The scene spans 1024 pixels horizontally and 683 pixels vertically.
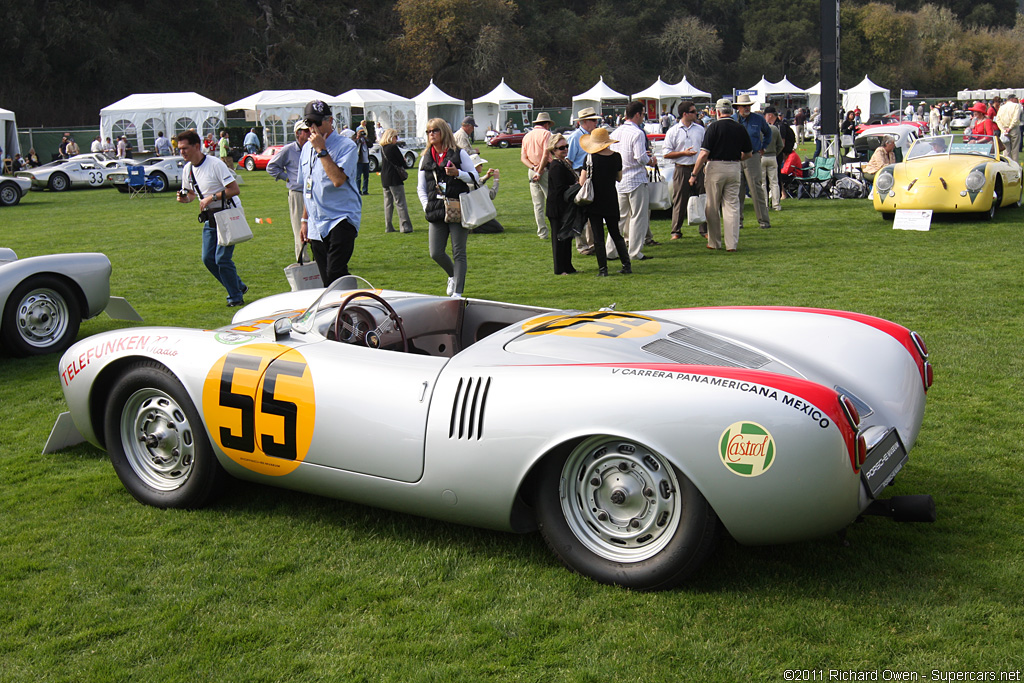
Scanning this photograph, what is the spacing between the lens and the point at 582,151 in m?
11.8

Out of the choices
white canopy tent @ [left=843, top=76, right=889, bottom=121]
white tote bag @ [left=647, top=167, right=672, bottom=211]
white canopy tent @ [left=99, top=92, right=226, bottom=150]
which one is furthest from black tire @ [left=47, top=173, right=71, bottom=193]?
white canopy tent @ [left=843, top=76, right=889, bottom=121]

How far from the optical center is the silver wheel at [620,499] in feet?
11.0

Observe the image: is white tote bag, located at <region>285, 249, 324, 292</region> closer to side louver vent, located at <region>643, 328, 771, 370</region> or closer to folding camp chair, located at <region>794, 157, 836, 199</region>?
side louver vent, located at <region>643, 328, 771, 370</region>

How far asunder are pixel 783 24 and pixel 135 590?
308 ft

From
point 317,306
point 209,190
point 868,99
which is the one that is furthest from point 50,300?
point 868,99

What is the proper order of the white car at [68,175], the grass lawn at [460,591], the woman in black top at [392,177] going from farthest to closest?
1. the white car at [68,175]
2. the woman in black top at [392,177]
3. the grass lawn at [460,591]

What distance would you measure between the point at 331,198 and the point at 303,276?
0.65 meters

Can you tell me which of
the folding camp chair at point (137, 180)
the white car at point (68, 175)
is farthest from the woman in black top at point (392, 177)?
the white car at point (68, 175)

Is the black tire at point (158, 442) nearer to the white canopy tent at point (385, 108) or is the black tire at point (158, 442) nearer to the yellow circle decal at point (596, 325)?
the yellow circle decal at point (596, 325)

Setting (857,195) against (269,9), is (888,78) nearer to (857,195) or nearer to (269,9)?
(269,9)

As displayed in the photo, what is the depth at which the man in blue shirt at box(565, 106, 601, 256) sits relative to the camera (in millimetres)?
10938

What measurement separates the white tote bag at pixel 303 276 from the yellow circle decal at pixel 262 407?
2696mm

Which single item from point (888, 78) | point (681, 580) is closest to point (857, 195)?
point (681, 580)

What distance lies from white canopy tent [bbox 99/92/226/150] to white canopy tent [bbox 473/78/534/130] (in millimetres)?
18775
